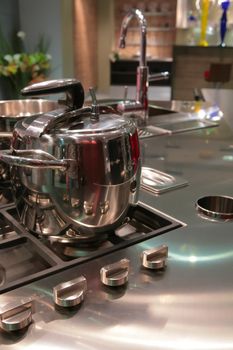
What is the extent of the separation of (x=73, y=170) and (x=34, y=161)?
60 millimetres

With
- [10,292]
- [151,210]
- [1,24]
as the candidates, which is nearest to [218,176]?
[151,210]

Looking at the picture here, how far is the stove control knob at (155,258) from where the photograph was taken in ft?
1.73

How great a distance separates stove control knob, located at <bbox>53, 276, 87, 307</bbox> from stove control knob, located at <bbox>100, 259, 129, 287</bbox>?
3 cm

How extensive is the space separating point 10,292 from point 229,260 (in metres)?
0.30

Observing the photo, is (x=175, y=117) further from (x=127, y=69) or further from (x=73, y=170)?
(x=127, y=69)

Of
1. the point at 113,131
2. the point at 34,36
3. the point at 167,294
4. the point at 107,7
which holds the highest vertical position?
the point at 107,7

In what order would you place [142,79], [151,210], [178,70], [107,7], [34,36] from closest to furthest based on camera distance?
1. [151,210]
2. [142,79]
3. [34,36]
4. [178,70]
5. [107,7]

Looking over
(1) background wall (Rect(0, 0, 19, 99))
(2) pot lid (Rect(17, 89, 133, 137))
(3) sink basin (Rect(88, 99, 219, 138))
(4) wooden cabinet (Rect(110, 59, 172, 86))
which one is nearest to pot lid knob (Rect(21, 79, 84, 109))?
(2) pot lid (Rect(17, 89, 133, 137))

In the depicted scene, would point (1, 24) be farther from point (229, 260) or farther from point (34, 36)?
point (229, 260)

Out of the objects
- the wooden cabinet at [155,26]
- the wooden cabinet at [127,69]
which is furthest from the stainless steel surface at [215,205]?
the wooden cabinet at [155,26]

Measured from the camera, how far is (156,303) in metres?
0.47

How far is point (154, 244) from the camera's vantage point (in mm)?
590

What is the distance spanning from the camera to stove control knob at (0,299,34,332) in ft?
1.33

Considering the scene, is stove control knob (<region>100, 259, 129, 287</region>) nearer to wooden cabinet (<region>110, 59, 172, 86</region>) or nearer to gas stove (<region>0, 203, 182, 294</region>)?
gas stove (<region>0, 203, 182, 294</region>)
